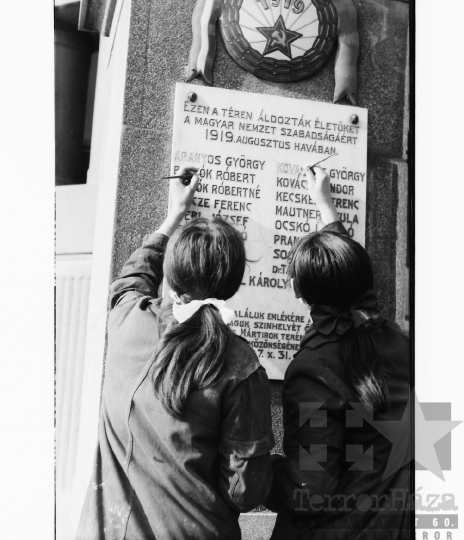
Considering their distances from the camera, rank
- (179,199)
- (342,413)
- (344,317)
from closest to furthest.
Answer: (342,413)
(344,317)
(179,199)

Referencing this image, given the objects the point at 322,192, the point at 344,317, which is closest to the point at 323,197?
the point at 322,192

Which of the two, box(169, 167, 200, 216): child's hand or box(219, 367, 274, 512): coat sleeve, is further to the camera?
box(169, 167, 200, 216): child's hand

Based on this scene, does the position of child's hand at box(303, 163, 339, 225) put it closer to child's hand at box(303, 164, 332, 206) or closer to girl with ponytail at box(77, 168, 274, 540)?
child's hand at box(303, 164, 332, 206)

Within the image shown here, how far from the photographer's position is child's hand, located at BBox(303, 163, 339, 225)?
15.5ft

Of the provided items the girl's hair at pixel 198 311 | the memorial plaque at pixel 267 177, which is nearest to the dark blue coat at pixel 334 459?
the memorial plaque at pixel 267 177

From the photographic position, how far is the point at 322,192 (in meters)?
4.77

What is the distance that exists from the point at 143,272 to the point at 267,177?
41.8 inches

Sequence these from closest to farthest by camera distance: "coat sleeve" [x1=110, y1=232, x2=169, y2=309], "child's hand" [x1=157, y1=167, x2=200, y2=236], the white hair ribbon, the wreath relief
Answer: the white hair ribbon < "coat sleeve" [x1=110, y1=232, x2=169, y2=309] < "child's hand" [x1=157, y1=167, x2=200, y2=236] < the wreath relief

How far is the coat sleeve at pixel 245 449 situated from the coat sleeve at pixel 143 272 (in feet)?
2.76

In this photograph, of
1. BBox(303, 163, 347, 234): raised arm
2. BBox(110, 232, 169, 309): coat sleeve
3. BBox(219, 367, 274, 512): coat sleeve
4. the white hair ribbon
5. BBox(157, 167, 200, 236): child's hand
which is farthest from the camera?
BBox(303, 163, 347, 234): raised arm

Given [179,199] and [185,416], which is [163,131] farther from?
[185,416]

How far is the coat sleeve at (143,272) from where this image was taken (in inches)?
168

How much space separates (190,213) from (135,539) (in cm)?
193

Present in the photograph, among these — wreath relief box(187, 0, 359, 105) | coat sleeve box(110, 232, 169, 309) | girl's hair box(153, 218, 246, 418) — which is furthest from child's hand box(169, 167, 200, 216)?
wreath relief box(187, 0, 359, 105)
